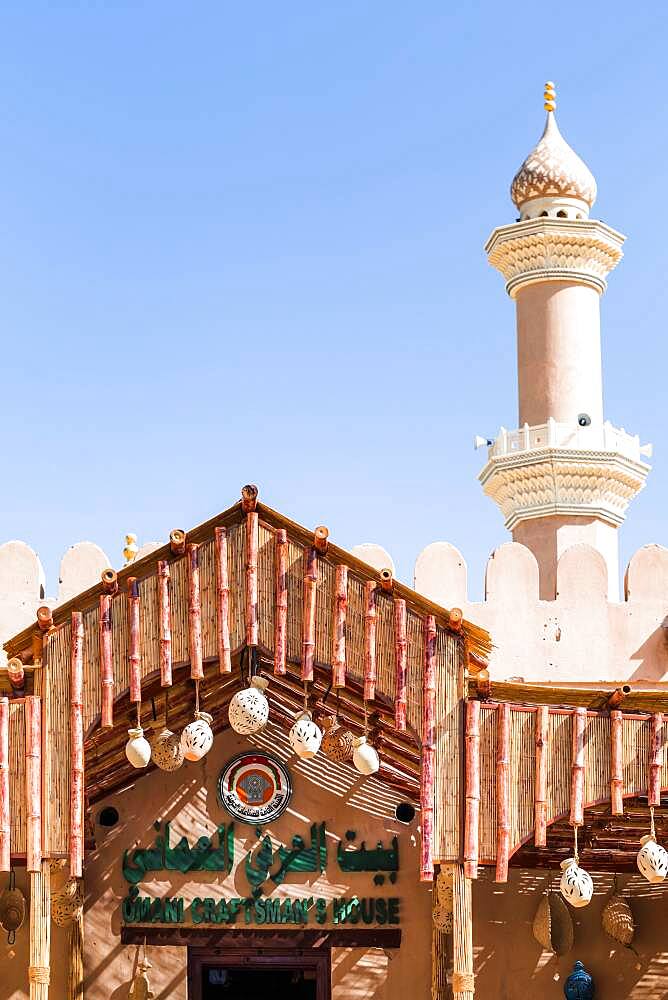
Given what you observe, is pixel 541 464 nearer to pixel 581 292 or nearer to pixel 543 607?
pixel 581 292

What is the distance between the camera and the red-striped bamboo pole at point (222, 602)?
13109mm

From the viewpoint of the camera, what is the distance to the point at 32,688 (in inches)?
522

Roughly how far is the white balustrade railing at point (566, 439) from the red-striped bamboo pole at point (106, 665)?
1025cm

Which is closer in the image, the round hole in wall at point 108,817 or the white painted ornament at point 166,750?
the white painted ornament at point 166,750

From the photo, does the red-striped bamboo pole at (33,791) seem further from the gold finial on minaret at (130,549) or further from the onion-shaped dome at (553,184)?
the onion-shaped dome at (553,184)

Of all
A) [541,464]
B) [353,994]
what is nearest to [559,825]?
[353,994]

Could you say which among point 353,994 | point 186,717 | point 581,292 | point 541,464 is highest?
point 581,292

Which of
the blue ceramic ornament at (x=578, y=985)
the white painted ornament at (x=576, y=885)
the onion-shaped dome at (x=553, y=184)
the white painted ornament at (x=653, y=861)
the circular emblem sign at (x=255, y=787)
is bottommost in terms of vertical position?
the blue ceramic ornament at (x=578, y=985)

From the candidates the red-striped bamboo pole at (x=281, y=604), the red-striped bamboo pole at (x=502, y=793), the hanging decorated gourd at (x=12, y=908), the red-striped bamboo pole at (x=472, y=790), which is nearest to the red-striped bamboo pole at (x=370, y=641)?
the red-striped bamboo pole at (x=281, y=604)

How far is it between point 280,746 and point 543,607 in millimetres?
2640

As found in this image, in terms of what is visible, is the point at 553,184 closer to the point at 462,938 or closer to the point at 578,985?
the point at 578,985

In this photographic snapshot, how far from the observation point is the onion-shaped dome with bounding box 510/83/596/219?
23734 mm

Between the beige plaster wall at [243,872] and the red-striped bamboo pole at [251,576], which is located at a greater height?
the red-striped bamboo pole at [251,576]

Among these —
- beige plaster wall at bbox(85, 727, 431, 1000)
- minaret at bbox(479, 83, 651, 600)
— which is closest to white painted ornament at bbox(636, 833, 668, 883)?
beige plaster wall at bbox(85, 727, 431, 1000)
